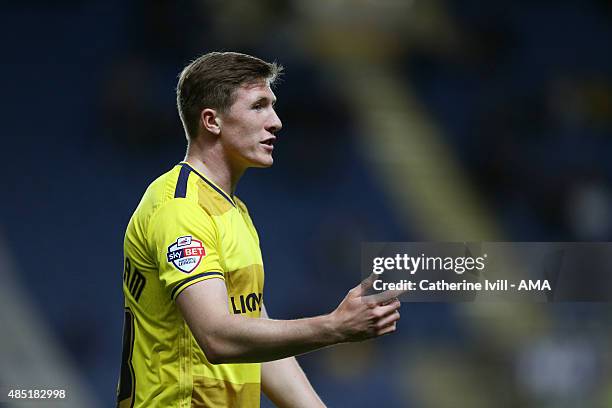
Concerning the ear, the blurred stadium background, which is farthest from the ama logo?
the blurred stadium background

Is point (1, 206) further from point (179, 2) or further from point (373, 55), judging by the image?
point (373, 55)

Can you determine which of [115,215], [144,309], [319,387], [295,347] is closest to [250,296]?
[144,309]

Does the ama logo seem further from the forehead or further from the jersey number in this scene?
the forehead

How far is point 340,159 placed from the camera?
21.4 ft

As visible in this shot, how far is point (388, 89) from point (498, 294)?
5.73 feet

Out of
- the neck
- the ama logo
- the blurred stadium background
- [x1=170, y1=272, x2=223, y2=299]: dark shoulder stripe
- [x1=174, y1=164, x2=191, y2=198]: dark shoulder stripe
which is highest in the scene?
the blurred stadium background

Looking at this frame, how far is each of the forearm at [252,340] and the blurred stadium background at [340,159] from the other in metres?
4.17

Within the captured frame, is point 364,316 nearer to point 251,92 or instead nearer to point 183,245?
point 183,245

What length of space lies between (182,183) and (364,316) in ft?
Answer: 2.10

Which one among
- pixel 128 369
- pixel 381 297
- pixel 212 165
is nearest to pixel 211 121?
pixel 212 165

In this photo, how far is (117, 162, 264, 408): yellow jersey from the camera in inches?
83.5

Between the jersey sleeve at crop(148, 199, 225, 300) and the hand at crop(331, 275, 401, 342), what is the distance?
35cm

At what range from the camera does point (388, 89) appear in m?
6.78

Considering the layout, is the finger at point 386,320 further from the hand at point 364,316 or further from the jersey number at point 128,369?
the jersey number at point 128,369
